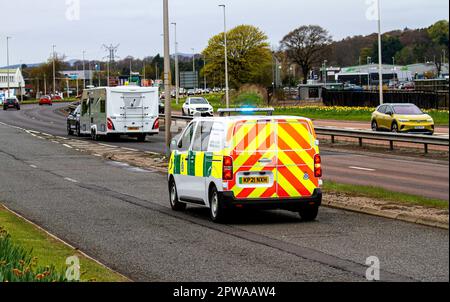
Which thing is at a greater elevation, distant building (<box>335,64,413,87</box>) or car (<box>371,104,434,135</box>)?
distant building (<box>335,64,413,87</box>)

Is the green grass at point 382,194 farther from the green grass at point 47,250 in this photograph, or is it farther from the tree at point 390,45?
the tree at point 390,45

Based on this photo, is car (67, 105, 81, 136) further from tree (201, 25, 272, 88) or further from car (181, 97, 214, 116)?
tree (201, 25, 272, 88)

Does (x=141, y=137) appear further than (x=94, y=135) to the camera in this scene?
No

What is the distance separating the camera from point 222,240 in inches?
576

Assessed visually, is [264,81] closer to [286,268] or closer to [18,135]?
[18,135]

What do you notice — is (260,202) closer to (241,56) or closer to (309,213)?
(309,213)

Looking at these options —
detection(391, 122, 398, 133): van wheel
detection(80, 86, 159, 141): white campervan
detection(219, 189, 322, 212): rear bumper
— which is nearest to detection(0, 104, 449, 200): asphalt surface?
detection(219, 189, 322, 212): rear bumper

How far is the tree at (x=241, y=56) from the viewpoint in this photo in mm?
78812

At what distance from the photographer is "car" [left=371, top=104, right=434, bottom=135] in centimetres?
4050

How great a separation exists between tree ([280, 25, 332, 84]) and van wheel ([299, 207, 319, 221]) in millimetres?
57883

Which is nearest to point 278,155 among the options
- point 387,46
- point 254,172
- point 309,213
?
point 254,172

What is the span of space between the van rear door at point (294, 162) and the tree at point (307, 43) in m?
58.4

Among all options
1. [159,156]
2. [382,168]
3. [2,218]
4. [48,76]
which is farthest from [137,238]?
[48,76]

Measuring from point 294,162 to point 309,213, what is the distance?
1163 mm
